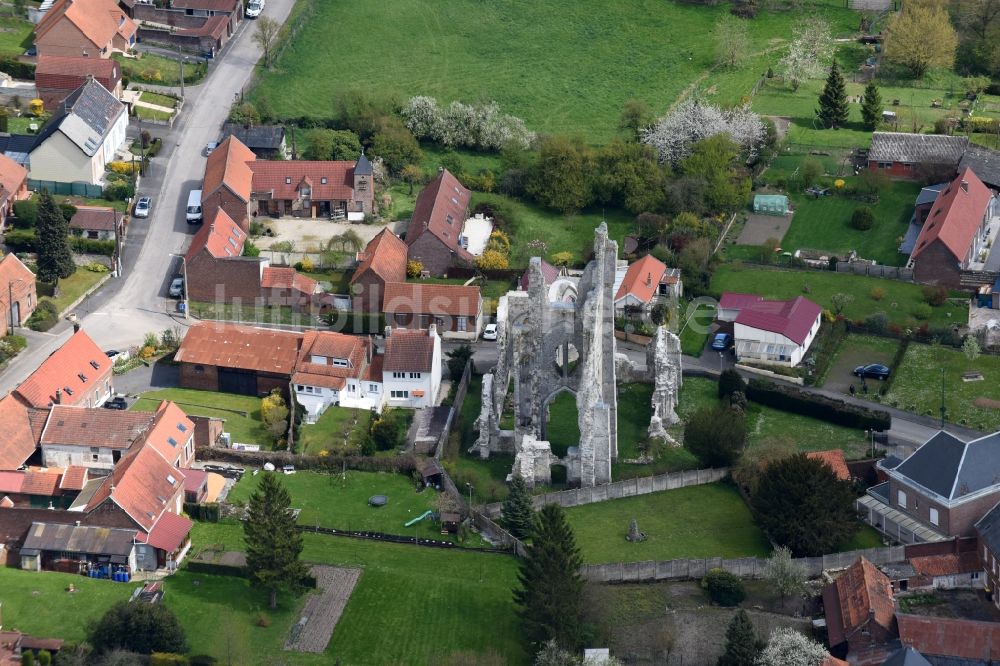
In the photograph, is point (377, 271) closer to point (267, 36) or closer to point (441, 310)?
point (441, 310)

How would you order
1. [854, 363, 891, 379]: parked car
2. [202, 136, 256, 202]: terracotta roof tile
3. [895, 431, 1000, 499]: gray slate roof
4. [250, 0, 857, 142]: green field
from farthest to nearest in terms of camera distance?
[250, 0, 857, 142]: green field, [202, 136, 256, 202]: terracotta roof tile, [854, 363, 891, 379]: parked car, [895, 431, 1000, 499]: gray slate roof

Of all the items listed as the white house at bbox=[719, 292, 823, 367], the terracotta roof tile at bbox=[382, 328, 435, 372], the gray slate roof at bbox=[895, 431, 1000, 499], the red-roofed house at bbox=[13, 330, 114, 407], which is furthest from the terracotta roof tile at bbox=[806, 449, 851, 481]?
the red-roofed house at bbox=[13, 330, 114, 407]

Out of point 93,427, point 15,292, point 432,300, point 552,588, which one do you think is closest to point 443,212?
point 432,300

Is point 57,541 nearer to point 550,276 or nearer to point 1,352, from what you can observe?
point 1,352

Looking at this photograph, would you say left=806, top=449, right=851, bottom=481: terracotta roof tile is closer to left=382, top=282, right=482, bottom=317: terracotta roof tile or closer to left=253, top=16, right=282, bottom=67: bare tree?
left=382, top=282, right=482, bottom=317: terracotta roof tile

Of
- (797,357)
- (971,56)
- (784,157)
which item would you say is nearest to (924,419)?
(797,357)

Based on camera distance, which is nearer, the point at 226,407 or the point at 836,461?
the point at 836,461
